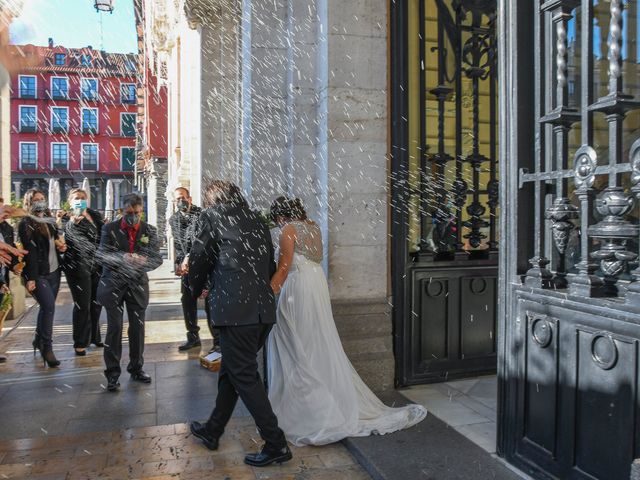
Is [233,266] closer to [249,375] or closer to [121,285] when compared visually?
[249,375]

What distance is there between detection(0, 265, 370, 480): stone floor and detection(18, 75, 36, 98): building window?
6158 centimetres

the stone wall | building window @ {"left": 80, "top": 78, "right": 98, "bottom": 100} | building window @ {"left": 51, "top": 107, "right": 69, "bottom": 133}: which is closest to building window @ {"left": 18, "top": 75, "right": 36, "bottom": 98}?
building window @ {"left": 51, "top": 107, "right": 69, "bottom": 133}

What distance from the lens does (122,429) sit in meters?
4.53

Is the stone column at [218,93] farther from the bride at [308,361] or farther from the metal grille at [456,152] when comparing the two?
the bride at [308,361]

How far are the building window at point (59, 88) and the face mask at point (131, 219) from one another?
64665mm

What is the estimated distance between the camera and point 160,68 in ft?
85.7

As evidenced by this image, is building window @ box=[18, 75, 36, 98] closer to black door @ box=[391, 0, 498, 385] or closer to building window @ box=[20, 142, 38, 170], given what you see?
building window @ box=[20, 142, 38, 170]

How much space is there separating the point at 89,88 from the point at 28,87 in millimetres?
8297

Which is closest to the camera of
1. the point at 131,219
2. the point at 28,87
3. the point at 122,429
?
the point at 122,429

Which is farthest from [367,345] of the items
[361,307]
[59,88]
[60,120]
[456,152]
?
[60,120]

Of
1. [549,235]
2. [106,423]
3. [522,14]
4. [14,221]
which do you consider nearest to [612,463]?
[549,235]

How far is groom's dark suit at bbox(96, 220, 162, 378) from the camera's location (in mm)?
5688

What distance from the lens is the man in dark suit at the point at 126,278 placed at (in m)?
5.69

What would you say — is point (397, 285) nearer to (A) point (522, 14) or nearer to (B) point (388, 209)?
(B) point (388, 209)
